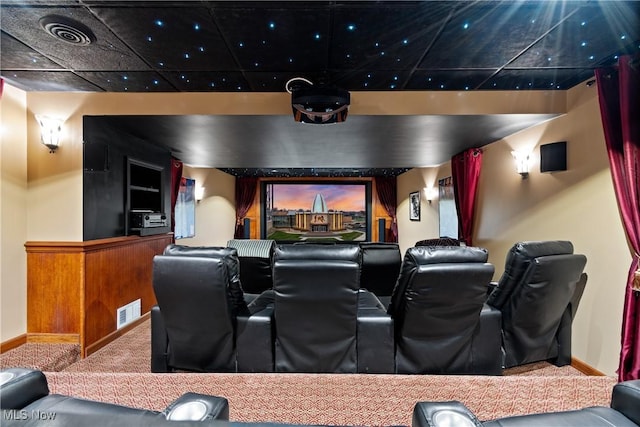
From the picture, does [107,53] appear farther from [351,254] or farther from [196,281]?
[351,254]

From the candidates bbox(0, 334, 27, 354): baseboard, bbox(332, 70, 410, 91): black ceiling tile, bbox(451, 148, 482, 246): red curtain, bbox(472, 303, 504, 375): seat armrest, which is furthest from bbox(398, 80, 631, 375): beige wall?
bbox(0, 334, 27, 354): baseboard

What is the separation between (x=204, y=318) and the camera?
1.92m

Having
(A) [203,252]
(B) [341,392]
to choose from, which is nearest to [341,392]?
(B) [341,392]

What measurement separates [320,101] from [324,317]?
62.6 inches

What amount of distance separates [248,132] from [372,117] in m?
1.43

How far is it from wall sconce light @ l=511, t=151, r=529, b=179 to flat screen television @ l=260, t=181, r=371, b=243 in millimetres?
5198

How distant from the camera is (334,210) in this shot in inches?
327

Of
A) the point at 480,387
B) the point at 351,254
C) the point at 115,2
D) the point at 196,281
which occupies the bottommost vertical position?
the point at 480,387

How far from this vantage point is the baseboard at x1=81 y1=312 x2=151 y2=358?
2.61 metres

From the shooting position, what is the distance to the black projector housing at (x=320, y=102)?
7.26 ft

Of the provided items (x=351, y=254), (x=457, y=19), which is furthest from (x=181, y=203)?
(x=457, y=19)

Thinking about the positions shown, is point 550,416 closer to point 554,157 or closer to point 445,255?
point 445,255

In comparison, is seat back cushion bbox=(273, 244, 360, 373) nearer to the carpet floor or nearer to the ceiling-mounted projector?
the carpet floor

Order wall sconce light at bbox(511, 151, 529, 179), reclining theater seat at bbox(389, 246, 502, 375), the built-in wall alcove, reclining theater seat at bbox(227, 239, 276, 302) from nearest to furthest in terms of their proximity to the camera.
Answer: reclining theater seat at bbox(389, 246, 502, 375), the built-in wall alcove, wall sconce light at bbox(511, 151, 529, 179), reclining theater seat at bbox(227, 239, 276, 302)
